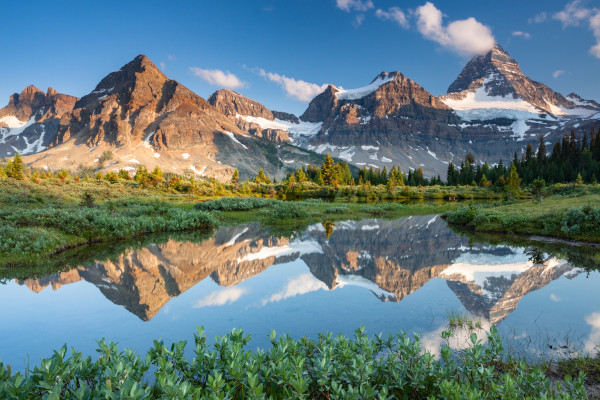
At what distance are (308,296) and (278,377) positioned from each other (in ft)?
20.7

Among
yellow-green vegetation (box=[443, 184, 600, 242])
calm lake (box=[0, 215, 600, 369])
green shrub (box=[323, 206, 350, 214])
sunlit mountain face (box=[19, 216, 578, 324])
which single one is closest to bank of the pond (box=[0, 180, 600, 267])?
yellow-green vegetation (box=[443, 184, 600, 242])

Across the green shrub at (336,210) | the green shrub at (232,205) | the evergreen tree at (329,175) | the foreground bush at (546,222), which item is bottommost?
the green shrub at (336,210)

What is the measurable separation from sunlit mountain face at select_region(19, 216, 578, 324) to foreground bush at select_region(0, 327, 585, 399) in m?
4.87

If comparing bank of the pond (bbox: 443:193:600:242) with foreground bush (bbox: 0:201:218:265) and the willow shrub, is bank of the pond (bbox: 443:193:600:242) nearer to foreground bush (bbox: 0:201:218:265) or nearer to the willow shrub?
foreground bush (bbox: 0:201:218:265)

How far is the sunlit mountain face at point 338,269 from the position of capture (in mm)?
10422

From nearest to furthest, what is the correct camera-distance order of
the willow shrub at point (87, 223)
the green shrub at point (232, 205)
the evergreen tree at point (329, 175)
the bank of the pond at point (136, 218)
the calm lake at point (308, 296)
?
the calm lake at point (308, 296) < the bank of the pond at point (136, 218) < the willow shrub at point (87, 223) < the green shrub at point (232, 205) < the evergreen tree at point (329, 175)

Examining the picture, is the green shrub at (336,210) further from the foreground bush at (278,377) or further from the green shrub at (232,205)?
the foreground bush at (278,377)

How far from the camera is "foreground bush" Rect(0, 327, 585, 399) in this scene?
11.5 ft

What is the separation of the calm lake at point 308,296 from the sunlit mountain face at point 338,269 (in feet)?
0.19

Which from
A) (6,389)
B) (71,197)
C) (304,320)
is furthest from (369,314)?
(71,197)

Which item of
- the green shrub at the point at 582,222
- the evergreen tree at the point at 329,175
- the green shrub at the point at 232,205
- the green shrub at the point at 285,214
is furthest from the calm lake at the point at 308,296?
the evergreen tree at the point at 329,175

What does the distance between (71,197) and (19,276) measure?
30.9m

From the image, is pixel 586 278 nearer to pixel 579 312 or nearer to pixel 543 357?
pixel 579 312

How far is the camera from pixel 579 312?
28.3 ft
